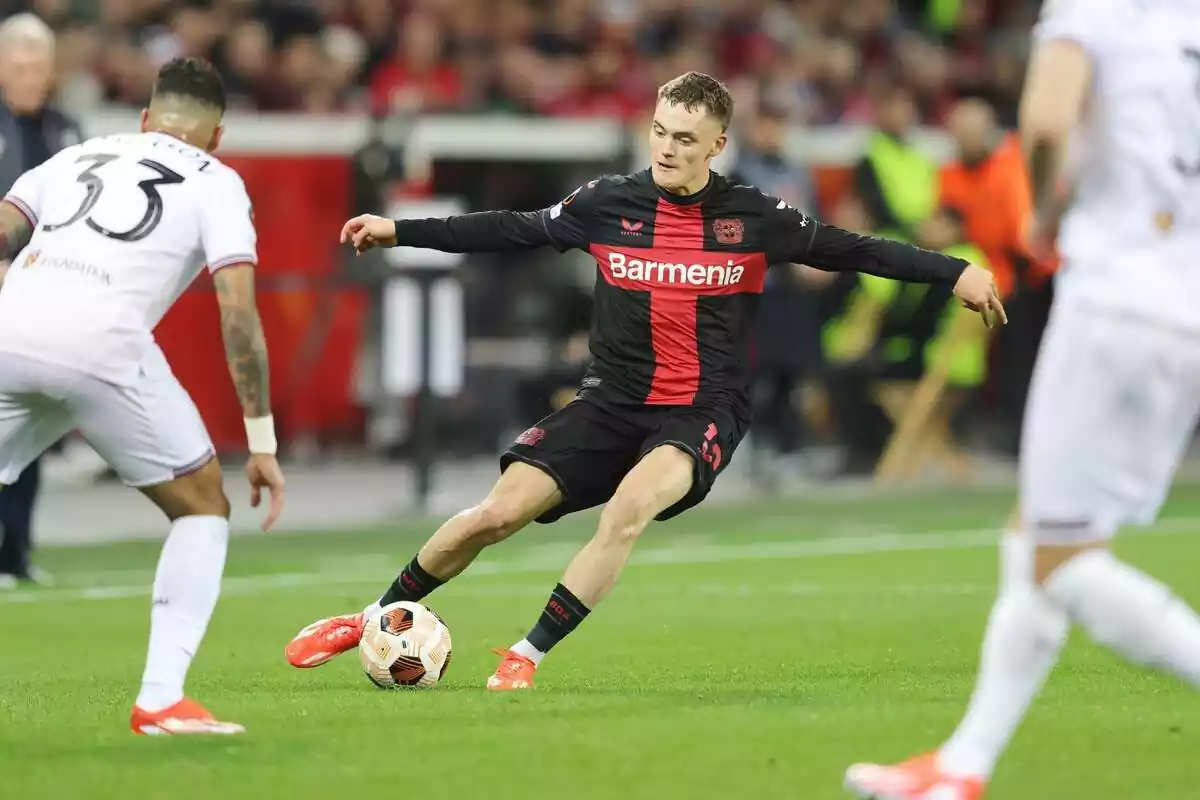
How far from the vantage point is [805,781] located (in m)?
5.95

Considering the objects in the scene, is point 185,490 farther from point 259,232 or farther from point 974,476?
point 974,476

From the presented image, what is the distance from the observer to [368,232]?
7973mm

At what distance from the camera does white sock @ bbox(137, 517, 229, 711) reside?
654 cm

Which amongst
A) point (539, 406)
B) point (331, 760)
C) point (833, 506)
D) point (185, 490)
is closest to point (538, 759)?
point (331, 760)

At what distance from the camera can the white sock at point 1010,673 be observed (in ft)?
18.0

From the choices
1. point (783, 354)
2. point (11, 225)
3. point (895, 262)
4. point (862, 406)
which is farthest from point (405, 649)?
point (862, 406)

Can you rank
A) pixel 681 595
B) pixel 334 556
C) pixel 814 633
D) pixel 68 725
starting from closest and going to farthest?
pixel 68 725, pixel 814 633, pixel 681 595, pixel 334 556

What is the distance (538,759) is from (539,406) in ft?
37.1

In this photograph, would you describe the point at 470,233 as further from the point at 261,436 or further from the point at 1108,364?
the point at 1108,364

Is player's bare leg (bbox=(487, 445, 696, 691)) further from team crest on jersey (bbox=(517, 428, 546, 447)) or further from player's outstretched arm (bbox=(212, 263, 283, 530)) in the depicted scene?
player's outstretched arm (bbox=(212, 263, 283, 530))

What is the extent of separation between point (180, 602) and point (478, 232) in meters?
2.25

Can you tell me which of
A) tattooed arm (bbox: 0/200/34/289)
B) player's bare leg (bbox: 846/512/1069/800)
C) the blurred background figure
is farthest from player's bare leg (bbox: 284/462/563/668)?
the blurred background figure

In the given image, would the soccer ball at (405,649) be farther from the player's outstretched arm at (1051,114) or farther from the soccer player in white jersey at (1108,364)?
the player's outstretched arm at (1051,114)

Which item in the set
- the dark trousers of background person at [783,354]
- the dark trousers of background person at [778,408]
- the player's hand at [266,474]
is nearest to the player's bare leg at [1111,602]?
the player's hand at [266,474]
